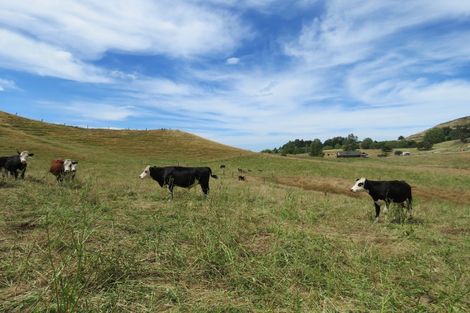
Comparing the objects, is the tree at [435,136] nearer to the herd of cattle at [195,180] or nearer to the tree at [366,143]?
the tree at [366,143]

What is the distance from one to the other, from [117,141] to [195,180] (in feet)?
188

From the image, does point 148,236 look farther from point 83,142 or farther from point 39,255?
point 83,142

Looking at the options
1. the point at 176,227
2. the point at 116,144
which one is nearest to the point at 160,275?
the point at 176,227

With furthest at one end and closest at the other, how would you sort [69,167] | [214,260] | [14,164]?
[69,167], [14,164], [214,260]

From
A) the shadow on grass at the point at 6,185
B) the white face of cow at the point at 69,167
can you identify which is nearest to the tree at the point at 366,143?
the white face of cow at the point at 69,167

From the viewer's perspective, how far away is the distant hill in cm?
5607

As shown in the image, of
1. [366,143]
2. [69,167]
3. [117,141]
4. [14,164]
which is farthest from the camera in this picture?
[366,143]

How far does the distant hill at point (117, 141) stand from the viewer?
56.1 metres

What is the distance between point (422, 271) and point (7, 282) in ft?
21.2

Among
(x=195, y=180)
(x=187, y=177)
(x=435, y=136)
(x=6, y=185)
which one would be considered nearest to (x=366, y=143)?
(x=435, y=136)

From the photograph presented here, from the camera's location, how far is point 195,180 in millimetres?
16594

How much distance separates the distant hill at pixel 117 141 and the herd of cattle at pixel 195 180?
3393cm

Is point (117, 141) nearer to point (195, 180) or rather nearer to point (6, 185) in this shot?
point (195, 180)

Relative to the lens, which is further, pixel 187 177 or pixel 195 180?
pixel 195 180
